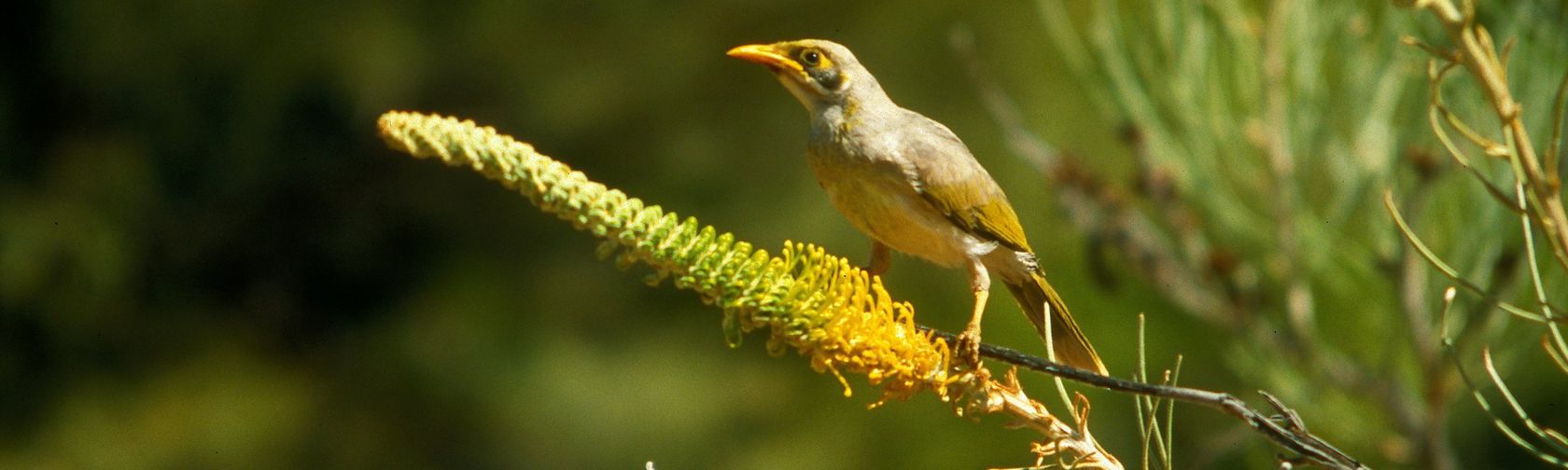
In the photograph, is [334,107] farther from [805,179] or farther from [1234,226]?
[1234,226]

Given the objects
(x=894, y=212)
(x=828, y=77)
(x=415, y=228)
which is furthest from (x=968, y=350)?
(x=415, y=228)

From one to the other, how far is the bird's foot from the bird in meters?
0.45

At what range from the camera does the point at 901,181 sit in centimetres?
192

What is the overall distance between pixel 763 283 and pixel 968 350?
0.21 m

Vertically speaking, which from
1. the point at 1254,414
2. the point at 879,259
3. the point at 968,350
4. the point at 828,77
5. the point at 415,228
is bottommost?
the point at 1254,414

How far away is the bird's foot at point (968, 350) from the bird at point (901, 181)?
1.49 ft

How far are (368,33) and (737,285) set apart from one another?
184 inches

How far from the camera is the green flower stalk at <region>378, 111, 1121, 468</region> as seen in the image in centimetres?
109

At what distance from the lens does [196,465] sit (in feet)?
18.1

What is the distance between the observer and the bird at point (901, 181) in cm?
192

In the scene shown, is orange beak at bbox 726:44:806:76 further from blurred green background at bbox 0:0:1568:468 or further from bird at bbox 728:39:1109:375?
blurred green background at bbox 0:0:1568:468

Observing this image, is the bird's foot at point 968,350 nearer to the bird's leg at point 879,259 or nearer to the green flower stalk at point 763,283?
the green flower stalk at point 763,283

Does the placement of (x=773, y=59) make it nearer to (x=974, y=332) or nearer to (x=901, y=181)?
(x=901, y=181)

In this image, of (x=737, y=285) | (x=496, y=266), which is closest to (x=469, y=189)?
(x=496, y=266)
